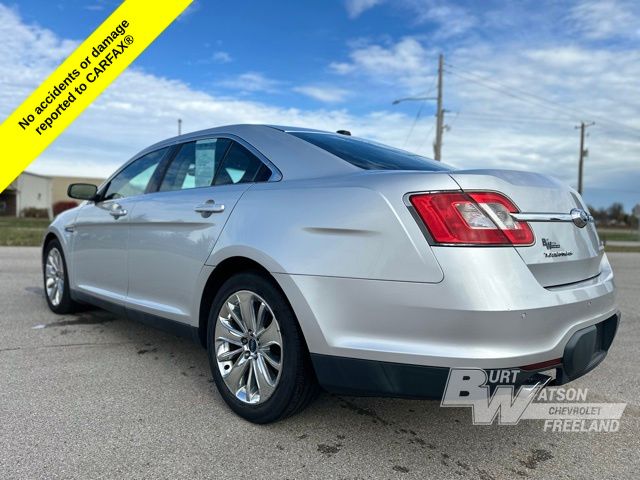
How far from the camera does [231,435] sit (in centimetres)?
260

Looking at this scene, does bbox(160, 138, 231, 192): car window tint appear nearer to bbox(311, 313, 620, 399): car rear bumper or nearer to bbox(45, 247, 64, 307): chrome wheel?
bbox(311, 313, 620, 399): car rear bumper

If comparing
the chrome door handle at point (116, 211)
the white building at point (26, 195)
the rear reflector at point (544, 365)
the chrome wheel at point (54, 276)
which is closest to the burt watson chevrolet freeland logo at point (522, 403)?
the rear reflector at point (544, 365)

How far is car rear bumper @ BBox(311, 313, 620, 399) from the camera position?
7.04ft

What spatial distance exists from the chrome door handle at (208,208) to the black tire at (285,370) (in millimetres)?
453

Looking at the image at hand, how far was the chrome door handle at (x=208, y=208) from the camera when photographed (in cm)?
299

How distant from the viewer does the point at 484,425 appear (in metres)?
2.80

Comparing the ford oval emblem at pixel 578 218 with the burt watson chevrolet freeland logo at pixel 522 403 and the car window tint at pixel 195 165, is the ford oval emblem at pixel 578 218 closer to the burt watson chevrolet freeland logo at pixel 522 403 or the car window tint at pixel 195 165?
the burt watson chevrolet freeland logo at pixel 522 403

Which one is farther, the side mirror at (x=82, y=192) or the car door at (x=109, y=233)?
the side mirror at (x=82, y=192)

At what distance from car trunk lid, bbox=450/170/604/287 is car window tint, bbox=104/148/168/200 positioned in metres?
2.57

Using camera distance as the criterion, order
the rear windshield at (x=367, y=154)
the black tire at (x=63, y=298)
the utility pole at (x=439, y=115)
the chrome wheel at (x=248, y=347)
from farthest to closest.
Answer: the utility pole at (x=439, y=115)
the black tire at (x=63, y=298)
the rear windshield at (x=367, y=154)
the chrome wheel at (x=248, y=347)

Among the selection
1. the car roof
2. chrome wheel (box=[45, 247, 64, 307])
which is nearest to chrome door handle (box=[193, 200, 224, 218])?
the car roof

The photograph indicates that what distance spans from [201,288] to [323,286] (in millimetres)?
995

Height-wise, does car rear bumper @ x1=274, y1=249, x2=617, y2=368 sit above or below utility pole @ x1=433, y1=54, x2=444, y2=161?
below

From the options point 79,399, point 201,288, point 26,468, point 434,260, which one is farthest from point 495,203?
point 79,399
